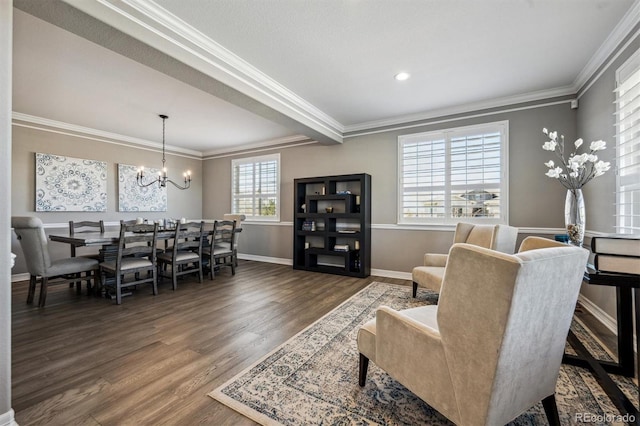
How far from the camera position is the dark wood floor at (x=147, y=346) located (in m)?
1.57

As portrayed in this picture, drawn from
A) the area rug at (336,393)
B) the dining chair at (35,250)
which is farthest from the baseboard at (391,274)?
the dining chair at (35,250)

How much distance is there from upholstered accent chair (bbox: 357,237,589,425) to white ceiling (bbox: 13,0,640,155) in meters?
2.06

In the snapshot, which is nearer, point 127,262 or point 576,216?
point 576,216

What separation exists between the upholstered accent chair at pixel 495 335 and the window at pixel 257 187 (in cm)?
500

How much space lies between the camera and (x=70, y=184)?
16.1 feet

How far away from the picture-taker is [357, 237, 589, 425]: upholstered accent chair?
1049 millimetres

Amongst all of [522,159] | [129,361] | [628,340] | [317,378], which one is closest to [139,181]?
[129,361]

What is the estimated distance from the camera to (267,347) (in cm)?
228

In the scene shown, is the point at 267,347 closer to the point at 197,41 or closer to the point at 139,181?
the point at 197,41

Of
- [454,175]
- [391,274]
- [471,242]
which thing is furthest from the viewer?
[391,274]

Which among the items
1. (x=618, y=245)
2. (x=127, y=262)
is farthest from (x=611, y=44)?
(x=127, y=262)

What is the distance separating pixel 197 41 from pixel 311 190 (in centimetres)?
336

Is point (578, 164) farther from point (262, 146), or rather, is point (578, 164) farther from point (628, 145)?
point (262, 146)

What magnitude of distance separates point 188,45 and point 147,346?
259 cm
